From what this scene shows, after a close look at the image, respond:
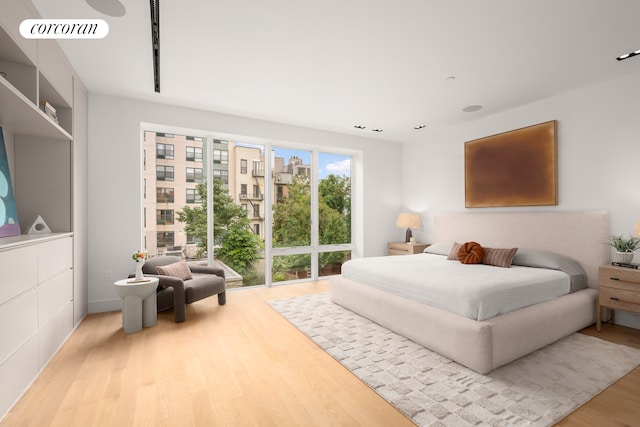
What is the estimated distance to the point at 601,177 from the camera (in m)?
3.41

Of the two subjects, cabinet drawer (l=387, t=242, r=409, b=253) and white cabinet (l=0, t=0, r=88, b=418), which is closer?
white cabinet (l=0, t=0, r=88, b=418)

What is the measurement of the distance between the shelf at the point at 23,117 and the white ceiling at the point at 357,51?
772 millimetres

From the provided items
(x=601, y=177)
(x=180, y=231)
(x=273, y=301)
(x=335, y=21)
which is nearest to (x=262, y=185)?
(x=180, y=231)

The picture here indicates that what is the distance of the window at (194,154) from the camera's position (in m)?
4.54

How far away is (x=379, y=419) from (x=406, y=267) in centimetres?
200

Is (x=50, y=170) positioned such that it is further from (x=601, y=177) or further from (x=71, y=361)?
(x=601, y=177)

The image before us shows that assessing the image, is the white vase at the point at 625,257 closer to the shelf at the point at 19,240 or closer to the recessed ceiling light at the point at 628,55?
the recessed ceiling light at the point at 628,55

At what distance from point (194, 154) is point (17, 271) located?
2895mm

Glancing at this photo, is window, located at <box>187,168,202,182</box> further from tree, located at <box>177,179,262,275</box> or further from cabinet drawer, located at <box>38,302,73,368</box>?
cabinet drawer, located at <box>38,302,73,368</box>

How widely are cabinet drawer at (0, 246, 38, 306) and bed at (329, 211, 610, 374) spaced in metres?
2.96

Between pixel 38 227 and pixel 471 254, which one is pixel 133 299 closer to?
pixel 38 227

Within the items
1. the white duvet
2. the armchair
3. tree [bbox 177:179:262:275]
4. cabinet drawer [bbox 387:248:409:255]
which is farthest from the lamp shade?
the armchair

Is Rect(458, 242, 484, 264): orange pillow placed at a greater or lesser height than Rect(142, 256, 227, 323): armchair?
greater

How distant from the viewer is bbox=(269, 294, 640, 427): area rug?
179cm
